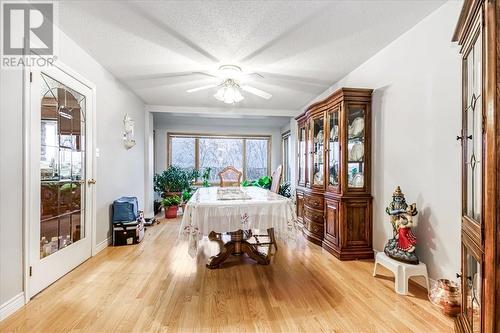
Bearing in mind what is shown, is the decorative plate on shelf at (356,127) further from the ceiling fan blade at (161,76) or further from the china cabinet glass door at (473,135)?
the ceiling fan blade at (161,76)

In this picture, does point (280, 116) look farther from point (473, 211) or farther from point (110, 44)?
point (473, 211)

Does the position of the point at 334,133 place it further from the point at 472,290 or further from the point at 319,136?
the point at 472,290

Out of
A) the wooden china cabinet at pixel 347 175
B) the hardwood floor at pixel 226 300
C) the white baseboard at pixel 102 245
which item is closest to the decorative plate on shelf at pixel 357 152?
the wooden china cabinet at pixel 347 175

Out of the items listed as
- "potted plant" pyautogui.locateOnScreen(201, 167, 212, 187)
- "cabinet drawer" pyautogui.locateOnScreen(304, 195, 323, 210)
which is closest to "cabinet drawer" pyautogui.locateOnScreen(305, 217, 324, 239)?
"cabinet drawer" pyautogui.locateOnScreen(304, 195, 323, 210)

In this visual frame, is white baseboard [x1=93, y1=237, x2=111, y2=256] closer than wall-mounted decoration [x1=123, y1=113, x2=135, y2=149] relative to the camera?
Yes

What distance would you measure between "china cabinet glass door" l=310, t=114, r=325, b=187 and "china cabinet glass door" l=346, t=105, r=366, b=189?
17.1 inches

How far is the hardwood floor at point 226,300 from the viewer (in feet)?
5.40

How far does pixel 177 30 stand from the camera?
230cm

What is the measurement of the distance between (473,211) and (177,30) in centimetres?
265

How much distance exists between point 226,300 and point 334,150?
2194 mm

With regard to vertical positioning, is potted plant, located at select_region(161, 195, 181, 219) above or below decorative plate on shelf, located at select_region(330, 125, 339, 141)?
below

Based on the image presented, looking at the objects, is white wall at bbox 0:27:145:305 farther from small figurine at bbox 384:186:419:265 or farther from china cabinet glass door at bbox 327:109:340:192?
small figurine at bbox 384:186:419:265

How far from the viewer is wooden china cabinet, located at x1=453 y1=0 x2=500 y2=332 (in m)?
0.98

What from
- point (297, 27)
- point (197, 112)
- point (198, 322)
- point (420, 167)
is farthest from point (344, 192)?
point (197, 112)
